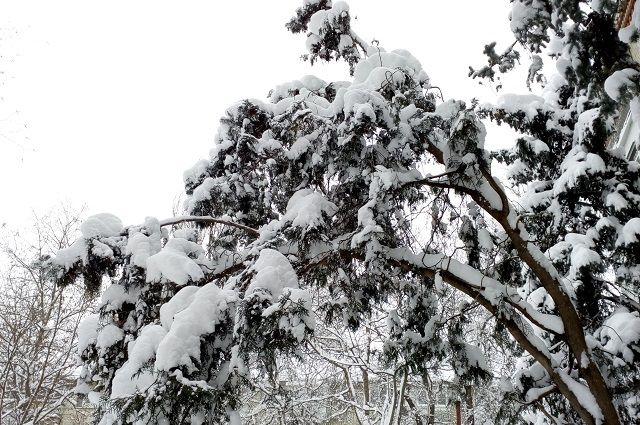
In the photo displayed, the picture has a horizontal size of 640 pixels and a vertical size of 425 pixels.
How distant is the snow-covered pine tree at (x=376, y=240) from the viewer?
11.2 feet

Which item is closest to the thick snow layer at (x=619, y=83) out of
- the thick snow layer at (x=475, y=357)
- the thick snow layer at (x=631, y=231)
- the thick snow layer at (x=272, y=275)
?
the thick snow layer at (x=272, y=275)

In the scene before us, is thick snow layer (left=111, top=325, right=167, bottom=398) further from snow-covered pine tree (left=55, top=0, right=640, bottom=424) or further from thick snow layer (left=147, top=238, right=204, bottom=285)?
thick snow layer (left=147, top=238, right=204, bottom=285)

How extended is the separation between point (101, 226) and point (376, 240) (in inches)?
107

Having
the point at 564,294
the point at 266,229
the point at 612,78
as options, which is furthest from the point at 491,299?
the point at 612,78

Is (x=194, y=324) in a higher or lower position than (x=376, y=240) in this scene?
lower

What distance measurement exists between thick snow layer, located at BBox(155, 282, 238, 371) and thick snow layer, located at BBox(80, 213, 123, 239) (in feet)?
4.90

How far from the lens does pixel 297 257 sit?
459cm

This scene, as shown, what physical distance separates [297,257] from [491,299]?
1.90m

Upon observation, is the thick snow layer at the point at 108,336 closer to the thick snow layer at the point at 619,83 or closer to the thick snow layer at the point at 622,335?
the thick snow layer at the point at 619,83

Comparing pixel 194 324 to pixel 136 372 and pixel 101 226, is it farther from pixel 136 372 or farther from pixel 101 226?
pixel 101 226

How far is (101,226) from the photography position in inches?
186

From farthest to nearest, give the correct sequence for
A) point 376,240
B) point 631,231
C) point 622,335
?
point 631,231 → point 622,335 → point 376,240

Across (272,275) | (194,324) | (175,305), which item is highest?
(272,275)

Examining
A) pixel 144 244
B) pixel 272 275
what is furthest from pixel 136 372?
pixel 144 244
